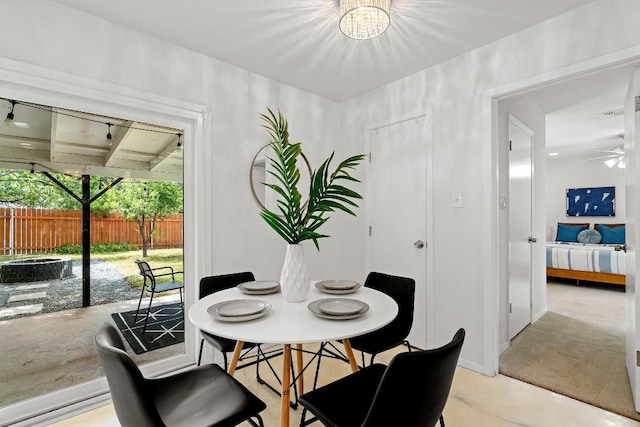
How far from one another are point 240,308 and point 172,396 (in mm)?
412

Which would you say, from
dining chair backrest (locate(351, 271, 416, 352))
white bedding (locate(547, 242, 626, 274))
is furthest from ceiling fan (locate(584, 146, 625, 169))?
dining chair backrest (locate(351, 271, 416, 352))

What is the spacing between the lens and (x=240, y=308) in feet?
4.63

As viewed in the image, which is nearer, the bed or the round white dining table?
the round white dining table

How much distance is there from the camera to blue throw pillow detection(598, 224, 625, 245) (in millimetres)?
5699

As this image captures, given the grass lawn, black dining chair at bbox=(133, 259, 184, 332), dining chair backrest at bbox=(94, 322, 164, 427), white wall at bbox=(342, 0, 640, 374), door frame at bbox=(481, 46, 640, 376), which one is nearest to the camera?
dining chair backrest at bbox=(94, 322, 164, 427)

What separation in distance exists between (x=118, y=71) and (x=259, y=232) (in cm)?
150

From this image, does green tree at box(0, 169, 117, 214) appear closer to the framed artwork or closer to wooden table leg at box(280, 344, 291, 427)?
wooden table leg at box(280, 344, 291, 427)

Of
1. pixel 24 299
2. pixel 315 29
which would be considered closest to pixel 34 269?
pixel 24 299

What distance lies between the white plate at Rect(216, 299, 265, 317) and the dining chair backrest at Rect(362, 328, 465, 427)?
1.96ft

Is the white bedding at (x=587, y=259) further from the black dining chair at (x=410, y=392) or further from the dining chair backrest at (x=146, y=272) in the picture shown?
the dining chair backrest at (x=146, y=272)

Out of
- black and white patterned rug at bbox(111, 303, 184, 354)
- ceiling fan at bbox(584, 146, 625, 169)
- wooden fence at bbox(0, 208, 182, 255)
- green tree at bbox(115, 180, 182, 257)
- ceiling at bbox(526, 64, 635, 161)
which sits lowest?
black and white patterned rug at bbox(111, 303, 184, 354)

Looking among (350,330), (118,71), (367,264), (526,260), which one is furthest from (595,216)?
(118,71)

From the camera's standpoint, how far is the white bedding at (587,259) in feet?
16.0

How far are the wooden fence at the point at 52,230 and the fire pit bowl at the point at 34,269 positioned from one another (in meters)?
0.06
